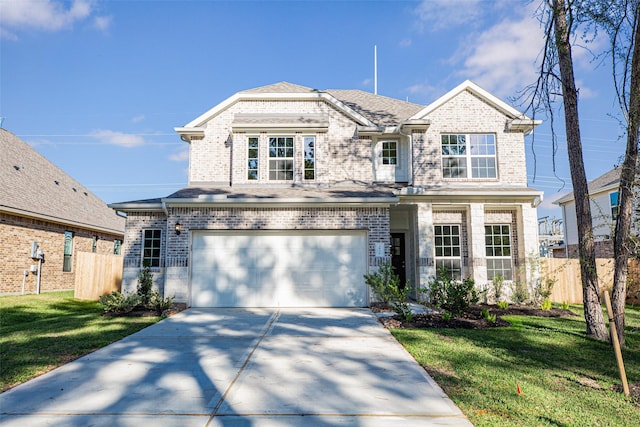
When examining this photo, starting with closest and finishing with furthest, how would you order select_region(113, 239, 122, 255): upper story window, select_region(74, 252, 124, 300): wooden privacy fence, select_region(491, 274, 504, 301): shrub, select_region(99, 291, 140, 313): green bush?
select_region(99, 291, 140, 313): green bush → select_region(491, 274, 504, 301): shrub → select_region(74, 252, 124, 300): wooden privacy fence → select_region(113, 239, 122, 255): upper story window

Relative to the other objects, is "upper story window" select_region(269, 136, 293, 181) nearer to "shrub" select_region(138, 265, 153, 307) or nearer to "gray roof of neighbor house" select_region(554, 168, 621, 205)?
"shrub" select_region(138, 265, 153, 307)

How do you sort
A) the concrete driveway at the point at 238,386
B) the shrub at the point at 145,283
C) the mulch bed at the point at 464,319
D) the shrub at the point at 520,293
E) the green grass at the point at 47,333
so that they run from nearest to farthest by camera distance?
the concrete driveway at the point at 238,386
the green grass at the point at 47,333
the mulch bed at the point at 464,319
the shrub at the point at 145,283
the shrub at the point at 520,293

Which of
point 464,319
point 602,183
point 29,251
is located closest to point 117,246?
point 29,251

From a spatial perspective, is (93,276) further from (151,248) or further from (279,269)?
(279,269)

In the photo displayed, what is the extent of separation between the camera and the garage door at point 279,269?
1165 cm

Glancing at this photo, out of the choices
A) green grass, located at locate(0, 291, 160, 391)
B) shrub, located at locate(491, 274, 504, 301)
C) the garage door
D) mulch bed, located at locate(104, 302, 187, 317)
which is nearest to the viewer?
green grass, located at locate(0, 291, 160, 391)

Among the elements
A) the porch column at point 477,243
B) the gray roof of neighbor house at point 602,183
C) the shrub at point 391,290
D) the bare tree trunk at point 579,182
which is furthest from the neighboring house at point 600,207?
the shrub at point 391,290

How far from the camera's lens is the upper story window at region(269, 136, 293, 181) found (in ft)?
45.2

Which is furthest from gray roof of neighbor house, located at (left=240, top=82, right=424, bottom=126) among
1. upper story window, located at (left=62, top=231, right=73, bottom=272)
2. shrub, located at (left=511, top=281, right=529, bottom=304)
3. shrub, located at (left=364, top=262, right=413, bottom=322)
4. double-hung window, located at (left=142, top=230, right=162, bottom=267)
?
upper story window, located at (left=62, top=231, right=73, bottom=272)

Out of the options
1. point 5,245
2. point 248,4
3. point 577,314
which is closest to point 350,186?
point 248,4

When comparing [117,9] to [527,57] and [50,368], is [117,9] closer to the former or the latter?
[50,368]

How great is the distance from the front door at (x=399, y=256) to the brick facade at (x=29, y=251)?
14.6m

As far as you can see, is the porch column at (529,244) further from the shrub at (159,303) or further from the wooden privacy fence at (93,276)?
the wooden privacy fence at (93,276)

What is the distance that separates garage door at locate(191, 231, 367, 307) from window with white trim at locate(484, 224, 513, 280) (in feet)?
15.8
